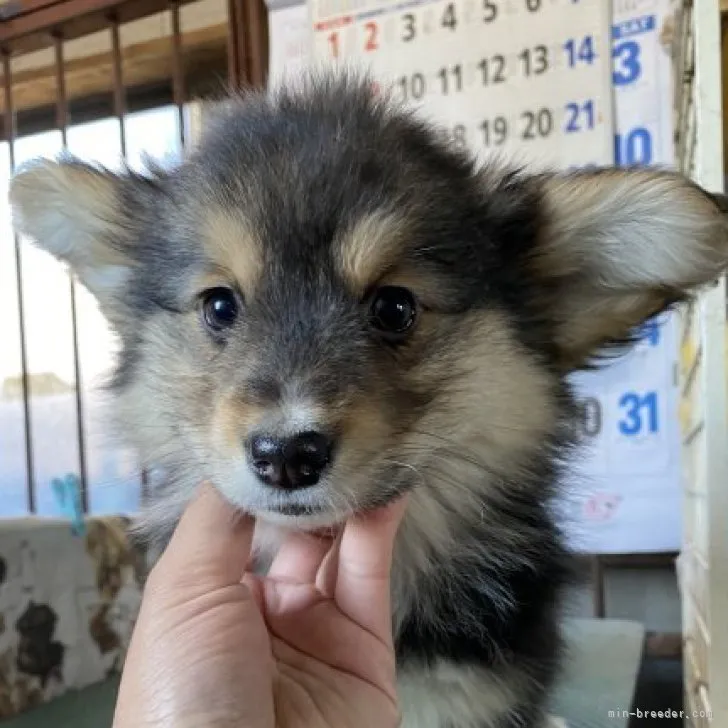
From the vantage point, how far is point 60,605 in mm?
1926

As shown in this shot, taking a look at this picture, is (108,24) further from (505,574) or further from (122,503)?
(505,574)

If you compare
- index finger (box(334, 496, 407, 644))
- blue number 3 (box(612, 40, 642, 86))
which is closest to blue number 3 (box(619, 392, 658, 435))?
blue number 3 (box(612, 40, 642, 86))

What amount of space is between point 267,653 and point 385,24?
2.04 meters

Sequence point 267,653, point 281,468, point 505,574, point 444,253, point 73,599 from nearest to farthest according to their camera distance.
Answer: point 281,468 < point 267,653 < point 444,253 < point 505,574 < point 73,599

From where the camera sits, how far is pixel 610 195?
3.60 ft

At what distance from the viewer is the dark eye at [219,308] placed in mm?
1031

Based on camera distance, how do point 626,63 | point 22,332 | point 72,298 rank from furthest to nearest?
point 22,332 < point 72,298 < point 626,63

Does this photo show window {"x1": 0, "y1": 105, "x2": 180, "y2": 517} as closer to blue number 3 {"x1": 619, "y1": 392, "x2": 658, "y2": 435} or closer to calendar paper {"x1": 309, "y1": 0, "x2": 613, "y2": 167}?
calendar paper {"x1": 309, "y1": 0, "x2": 613, "y2": 167}

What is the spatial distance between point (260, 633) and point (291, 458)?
23cm

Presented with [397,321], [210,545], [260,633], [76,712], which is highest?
[397,321]

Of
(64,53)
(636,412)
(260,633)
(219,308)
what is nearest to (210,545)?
(260,633)

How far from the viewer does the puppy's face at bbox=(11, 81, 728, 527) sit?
35.1 inches

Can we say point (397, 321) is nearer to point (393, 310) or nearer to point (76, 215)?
point (393, 310)

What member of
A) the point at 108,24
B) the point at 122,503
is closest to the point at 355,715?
the point at 122,503
